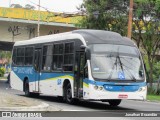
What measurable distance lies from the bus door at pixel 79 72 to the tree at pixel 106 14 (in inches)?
769

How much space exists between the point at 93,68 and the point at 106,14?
70.3ft

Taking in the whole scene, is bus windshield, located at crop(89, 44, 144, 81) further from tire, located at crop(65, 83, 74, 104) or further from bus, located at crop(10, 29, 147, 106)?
tire, located at crop(65, 83, 74, 104)

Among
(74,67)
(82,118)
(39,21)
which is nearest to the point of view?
(82,118)

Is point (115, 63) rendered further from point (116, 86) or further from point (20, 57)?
point (20, 57)

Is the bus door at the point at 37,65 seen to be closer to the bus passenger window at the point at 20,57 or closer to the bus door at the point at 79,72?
the bus passenger window at the point at 20,57

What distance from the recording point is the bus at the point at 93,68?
19.1 metres

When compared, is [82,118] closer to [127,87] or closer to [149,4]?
[127,87]

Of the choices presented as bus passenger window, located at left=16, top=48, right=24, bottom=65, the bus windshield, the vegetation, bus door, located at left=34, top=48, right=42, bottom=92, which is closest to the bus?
the bus windshield

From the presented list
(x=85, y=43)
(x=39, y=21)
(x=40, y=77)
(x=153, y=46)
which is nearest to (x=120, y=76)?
(x=85, y=43)

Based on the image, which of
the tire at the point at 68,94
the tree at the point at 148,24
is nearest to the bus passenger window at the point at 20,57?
the tire at the point at 68,94

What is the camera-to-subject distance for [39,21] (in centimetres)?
4734

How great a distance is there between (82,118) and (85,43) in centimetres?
555

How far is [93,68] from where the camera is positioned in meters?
19.3

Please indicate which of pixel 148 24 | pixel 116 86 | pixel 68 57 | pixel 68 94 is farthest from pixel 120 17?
pixel 116 86
